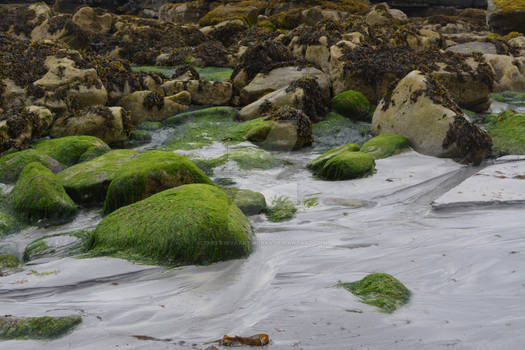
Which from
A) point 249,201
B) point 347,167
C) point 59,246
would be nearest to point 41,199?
point 59,246

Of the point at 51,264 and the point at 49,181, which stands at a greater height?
the point at 49,181

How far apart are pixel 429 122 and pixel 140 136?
6.11m

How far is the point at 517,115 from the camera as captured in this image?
330 inches

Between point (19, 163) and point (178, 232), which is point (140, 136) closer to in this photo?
point (19, 163)

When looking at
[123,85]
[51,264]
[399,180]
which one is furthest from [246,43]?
[51,264]

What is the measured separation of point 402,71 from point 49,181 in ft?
29.4

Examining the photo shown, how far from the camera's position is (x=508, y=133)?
802 cm

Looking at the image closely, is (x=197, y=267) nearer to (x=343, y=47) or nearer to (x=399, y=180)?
(x=399, y=180)

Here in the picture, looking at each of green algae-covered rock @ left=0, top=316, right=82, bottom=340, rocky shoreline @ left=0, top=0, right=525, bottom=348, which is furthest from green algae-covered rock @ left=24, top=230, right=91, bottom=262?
green algae-covered rock @ left=0, top=316, right=82, bottom=340

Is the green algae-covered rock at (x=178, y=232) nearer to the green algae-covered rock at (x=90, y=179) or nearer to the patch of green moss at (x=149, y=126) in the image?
the green algae-covered rock at (x=90, y=179)

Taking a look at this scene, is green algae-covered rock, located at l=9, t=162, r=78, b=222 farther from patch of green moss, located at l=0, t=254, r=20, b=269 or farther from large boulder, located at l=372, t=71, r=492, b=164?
large boulder, located at l=372, t=71, r=492, b=164

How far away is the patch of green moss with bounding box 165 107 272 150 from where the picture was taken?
8.81 metres

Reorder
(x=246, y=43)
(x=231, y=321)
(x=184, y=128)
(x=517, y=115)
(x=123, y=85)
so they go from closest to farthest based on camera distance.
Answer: (x=231, y=321)
(x=517, y=115)
(x=184, y=128)
(x=123, y=85)
(x=246, y=43)

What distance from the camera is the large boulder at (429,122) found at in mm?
7418
